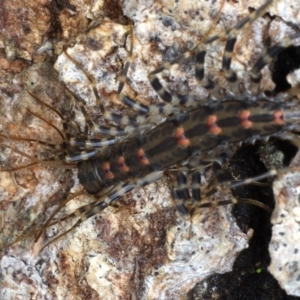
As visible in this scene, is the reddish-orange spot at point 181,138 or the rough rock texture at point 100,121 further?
the reddish-orange spot at point 181,138

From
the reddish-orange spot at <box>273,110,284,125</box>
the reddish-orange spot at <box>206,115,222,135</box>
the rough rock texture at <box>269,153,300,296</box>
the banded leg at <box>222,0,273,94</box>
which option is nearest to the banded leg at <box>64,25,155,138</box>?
the reddish-orange spot at <box>206,115,222,135</box>

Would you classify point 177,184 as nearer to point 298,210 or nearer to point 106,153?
point 106,153

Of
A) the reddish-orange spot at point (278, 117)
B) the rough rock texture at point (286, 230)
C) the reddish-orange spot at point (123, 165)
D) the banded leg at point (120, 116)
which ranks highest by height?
the banded leg at point (120, 116)

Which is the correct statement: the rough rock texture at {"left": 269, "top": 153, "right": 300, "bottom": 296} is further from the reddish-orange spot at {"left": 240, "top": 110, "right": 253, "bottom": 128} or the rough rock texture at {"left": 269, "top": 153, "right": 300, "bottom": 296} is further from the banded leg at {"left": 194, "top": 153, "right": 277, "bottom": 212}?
the reddish-orange spot at {"left": 240, "top": 110, "right": 253, "bottom": 128}

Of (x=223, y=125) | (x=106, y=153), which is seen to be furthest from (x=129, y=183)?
(x=223, y=125)

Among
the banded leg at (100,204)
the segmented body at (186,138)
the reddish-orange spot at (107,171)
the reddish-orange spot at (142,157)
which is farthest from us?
the reddish-orange spot at (107,171)

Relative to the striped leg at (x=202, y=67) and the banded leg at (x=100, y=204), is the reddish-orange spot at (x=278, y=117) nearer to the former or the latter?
the striped leg at (x=202, y=67)

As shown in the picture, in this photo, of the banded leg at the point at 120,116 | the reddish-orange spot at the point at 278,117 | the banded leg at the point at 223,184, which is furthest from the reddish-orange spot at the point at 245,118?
the banded leg at the point at 120,116
